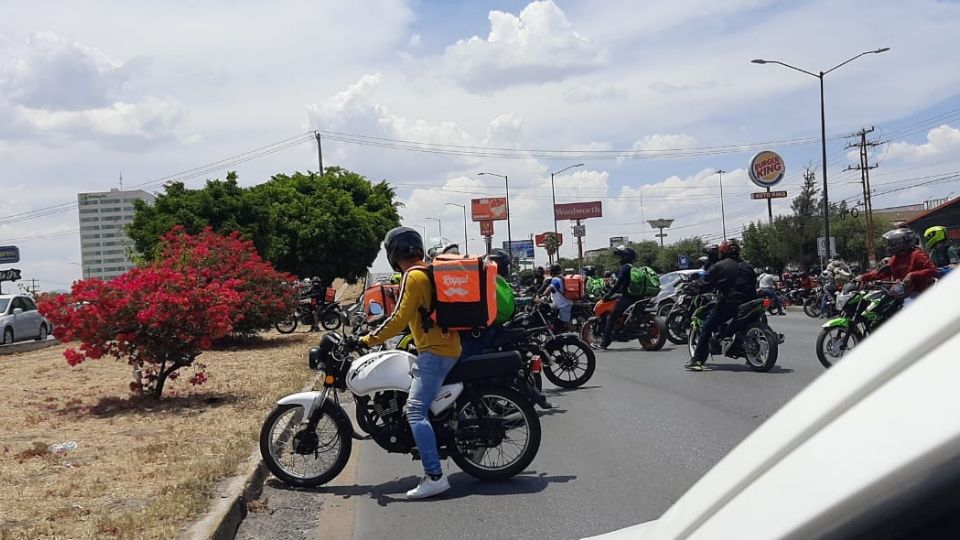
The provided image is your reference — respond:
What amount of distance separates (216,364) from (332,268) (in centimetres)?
2850

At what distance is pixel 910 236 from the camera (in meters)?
10.1

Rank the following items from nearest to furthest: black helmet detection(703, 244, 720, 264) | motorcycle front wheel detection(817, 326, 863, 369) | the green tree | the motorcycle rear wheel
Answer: motorcycle front wheel detection(817, 326, 863, 369) < black helmet detection(703, 244, 720, 264) < the motorcycle rear wheel < the green tree

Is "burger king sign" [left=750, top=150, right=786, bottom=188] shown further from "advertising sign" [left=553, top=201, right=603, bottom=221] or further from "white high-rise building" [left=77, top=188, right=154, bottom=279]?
"white high-rise building" [left=77, top=188, right=154, bottom=279]

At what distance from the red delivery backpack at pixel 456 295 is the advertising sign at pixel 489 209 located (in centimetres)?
8717

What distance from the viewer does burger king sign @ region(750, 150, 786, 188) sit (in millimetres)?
56531

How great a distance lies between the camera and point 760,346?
11461 millimetres

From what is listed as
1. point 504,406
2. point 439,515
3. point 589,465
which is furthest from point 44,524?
Result: point 589,465

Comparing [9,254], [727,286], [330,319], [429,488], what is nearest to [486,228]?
[9,254]

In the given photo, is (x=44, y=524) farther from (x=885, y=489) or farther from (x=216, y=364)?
(x=216, y=364)

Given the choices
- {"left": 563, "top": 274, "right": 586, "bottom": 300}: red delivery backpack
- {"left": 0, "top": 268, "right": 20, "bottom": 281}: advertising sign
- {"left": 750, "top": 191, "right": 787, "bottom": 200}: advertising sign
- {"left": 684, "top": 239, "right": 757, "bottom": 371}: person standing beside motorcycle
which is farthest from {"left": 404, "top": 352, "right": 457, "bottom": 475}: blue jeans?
{"left": 750, "top": 191, "right": 787, "bottom": 200}: advertising sign

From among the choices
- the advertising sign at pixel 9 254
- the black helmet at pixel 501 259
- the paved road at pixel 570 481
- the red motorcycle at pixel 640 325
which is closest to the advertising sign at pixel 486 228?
the advertising sign at pixel 9 254

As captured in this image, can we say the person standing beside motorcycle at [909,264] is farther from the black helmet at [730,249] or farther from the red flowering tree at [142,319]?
the red flowering tree at [142,319]

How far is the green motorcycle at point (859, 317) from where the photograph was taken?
10.3m

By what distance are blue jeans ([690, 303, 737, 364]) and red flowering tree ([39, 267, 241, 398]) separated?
642 cm
